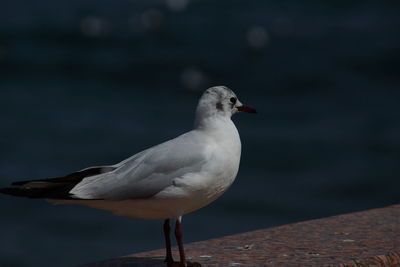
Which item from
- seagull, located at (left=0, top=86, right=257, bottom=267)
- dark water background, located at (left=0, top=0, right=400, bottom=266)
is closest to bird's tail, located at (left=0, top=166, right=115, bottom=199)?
seagull, located at (left=0, top=86, right=257, bottom=267)

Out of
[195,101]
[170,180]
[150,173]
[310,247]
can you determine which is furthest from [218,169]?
[195,101]

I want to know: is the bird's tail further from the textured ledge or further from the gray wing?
the textured ledge

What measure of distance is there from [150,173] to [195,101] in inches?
454

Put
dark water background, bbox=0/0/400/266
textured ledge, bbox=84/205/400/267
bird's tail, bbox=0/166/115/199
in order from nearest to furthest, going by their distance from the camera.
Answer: bird's tail, bbox=0/166/115/199 < textured ledge, bbox=84/205/400/267 < dark water background, bbox=0/0/400/266

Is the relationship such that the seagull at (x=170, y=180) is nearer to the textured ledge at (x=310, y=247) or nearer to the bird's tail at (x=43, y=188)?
the bird's tail at (x=43, y=188)

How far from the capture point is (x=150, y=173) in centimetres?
408

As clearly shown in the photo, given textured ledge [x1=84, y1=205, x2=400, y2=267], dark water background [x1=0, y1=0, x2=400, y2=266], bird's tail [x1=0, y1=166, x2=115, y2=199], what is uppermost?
dark water background [x1=0, y1=0, x2=400, y2=266]

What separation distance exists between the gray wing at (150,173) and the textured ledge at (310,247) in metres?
0.54

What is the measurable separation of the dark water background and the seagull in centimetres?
685

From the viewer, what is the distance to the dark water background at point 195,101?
12.2m

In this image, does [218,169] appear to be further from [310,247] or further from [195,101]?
[195,101]

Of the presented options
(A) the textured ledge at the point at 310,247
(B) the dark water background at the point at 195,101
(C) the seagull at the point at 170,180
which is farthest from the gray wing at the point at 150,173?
(B) the dark water background at the point at 195,101

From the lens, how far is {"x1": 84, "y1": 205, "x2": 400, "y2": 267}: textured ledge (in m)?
4.18

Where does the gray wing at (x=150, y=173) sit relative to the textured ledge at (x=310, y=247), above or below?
above
